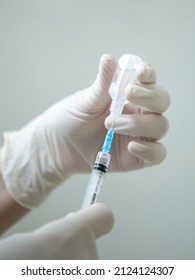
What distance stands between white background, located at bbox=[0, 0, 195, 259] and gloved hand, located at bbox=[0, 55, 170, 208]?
0.12 meters

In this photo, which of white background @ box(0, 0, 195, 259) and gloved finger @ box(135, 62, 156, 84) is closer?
gloved finger @ box(135, 62, 156, 84)

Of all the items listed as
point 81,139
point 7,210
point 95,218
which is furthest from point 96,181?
point 7,210

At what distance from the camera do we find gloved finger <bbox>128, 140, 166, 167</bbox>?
933 millimetres

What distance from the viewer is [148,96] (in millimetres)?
875

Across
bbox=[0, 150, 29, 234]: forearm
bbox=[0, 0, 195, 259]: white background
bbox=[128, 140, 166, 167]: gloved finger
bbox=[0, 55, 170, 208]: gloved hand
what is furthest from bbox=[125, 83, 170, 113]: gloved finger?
bbox=[0, 150, 29, 234]: forearm

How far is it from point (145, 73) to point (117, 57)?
391mm

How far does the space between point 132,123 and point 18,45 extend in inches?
27.5

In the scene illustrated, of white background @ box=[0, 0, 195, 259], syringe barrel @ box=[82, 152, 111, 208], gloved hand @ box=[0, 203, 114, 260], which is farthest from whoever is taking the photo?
white background @ box=[0, 0, 195, 259]

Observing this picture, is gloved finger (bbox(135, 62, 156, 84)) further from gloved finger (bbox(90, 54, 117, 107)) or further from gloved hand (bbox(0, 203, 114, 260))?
gloved hand (bbox(0, 203, 114, 260))

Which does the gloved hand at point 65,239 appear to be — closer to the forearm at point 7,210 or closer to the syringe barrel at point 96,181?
the syringe barrel at point 96,181

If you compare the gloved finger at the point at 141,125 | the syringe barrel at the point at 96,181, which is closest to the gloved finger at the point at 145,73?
the gloved finger at the point at 141,125

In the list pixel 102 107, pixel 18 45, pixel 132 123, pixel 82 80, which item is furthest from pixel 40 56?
pixel 132 123

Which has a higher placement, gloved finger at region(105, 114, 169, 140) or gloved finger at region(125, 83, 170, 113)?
gloved finger at region(125, 83, 170, 113)

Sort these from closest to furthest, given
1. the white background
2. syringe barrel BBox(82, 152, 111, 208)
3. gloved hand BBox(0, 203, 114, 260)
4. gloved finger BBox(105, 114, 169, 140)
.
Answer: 1. gloved hand BBox(0, 203, 114, 260)
2. syringe barrel BBox(82, 152, 111, 208)
3. gloved finger BBox(105, 114, 169, 140)
4. the white background
